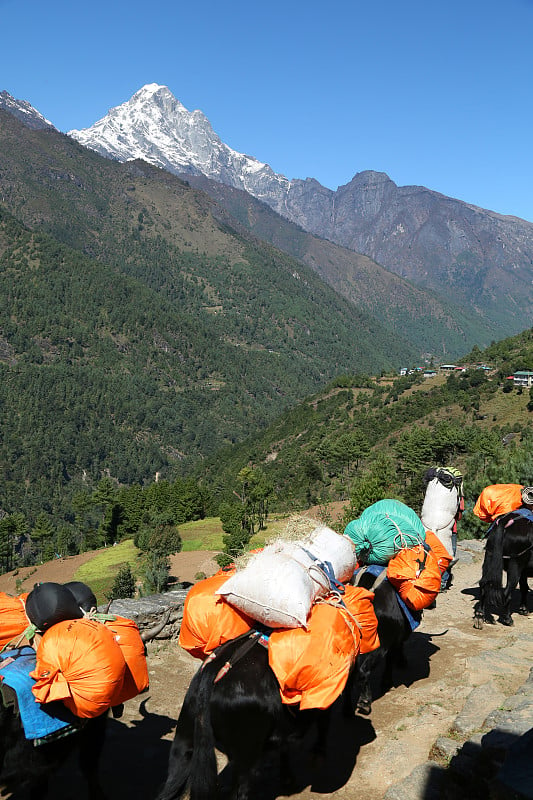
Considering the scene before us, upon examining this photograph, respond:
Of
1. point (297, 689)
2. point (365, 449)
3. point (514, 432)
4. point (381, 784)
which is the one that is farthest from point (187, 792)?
point (365, 449)

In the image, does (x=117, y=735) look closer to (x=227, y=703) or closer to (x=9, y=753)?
(x=9, y=753)

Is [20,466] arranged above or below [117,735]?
below

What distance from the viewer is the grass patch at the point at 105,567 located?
150 ft

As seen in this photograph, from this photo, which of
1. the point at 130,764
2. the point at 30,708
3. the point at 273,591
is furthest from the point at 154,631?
the point at 273,591

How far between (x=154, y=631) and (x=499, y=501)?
6.32 metres

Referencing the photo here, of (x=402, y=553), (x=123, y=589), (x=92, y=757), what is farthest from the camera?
(x=123, y=589)

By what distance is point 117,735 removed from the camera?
708cm

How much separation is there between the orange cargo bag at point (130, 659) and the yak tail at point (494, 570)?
6686 mm

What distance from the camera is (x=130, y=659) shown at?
217 inches

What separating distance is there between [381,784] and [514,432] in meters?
56.8

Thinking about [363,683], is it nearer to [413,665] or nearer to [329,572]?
[329,572]

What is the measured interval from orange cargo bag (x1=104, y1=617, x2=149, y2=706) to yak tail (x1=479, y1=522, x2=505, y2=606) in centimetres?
669

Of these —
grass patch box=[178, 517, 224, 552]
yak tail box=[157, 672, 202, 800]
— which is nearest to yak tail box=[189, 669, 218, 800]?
yak tail box=[157, 672, 202, 800]

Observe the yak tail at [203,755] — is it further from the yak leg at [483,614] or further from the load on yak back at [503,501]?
the load on yak back at [503,501]
